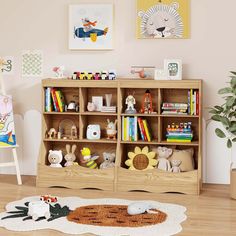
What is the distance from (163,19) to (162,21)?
0.02 m

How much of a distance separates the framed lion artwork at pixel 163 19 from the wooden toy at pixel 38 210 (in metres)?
1.90

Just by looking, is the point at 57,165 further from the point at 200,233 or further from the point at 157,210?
the point at 200,233

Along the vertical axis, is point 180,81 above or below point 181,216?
above

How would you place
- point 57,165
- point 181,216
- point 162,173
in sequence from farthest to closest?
point 57,165 < point 162,173 < point 181,216

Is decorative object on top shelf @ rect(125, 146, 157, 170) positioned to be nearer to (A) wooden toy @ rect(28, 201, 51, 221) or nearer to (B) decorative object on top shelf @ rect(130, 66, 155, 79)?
(B) decorative object on top shelf @ rect(130, 66, 155, 79)

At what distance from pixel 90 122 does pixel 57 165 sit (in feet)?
1.64

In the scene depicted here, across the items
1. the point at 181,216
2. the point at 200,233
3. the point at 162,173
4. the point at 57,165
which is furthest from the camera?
the point at 57,165

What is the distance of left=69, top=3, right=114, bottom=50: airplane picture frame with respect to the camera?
5012 millimetres

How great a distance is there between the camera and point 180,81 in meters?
4.64

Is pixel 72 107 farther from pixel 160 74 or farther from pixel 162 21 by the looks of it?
pixel 162 21

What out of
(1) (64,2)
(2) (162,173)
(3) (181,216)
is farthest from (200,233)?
(1) (64,2)

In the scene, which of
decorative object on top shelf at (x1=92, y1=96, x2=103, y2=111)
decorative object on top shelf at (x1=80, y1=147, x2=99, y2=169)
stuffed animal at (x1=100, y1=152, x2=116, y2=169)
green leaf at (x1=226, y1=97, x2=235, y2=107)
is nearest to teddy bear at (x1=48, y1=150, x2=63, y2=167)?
decorative object on top shelf at (x1=80, y1=147, x2=99, y2=169)

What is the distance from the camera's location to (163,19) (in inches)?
194

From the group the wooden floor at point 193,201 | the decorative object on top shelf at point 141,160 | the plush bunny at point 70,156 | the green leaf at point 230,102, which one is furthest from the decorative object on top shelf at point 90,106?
the green leaf at point 230,102
